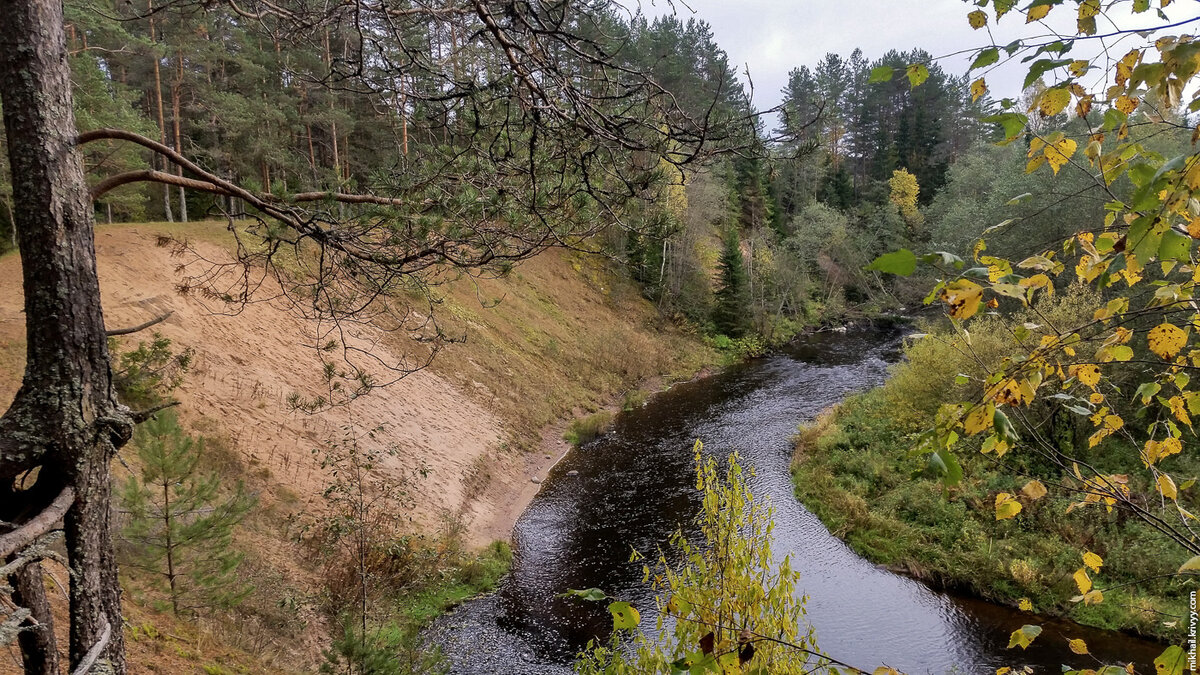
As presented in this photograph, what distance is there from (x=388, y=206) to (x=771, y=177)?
2383mm

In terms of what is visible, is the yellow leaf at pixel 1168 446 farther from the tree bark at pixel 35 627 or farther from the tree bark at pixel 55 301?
the tree bark at pixel 35 627

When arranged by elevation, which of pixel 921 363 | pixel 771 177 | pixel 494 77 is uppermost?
pixel 494 77

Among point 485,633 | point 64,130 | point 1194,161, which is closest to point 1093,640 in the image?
point 485,633

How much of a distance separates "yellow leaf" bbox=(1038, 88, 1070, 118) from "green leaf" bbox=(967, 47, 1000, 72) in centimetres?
24

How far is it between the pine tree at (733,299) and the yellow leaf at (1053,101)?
1150 inches

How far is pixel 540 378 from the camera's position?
21172 millimetres

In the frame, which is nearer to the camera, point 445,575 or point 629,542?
point 445,575

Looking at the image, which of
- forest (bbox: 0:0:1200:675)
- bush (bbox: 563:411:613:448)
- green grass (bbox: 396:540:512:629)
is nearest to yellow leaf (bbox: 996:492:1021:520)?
forest (bbox: 0:0:1200:675)

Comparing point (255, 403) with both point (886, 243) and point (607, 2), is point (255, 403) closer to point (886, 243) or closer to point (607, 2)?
point (607, 2)

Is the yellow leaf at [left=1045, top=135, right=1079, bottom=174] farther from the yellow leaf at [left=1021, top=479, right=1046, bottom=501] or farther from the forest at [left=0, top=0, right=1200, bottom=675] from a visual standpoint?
the yellow leaf at [left=1021, top=479, right=1046, bottom=501]

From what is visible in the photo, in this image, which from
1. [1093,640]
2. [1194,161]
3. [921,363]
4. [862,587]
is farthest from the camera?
[921,363]

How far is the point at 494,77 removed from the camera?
367cm

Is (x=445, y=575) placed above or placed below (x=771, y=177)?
below

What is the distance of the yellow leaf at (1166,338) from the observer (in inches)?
65.6
